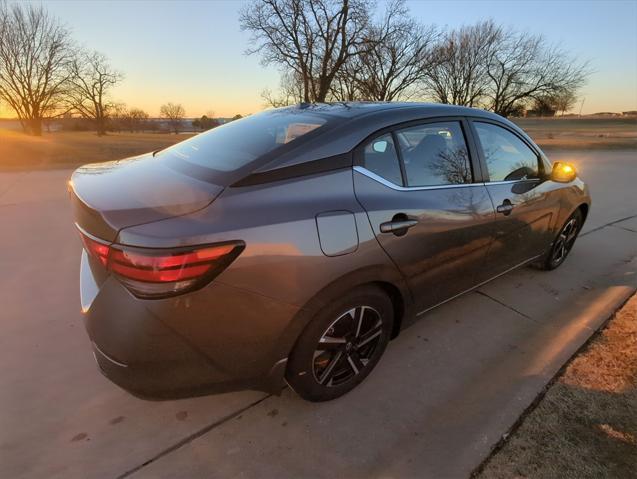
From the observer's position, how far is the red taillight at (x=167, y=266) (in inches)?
57.4

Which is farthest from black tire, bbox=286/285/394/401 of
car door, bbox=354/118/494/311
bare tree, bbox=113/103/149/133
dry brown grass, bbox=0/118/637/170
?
bare tree, bbox=113/103/149/133

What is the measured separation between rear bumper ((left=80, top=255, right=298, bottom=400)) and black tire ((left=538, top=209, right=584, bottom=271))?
3.17 meters

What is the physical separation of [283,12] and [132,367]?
2997 centimetres

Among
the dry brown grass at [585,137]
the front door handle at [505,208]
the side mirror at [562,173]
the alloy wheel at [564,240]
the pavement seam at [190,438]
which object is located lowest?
the pavement seam at [190,438]

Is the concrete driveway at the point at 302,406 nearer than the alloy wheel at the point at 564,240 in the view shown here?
Yes

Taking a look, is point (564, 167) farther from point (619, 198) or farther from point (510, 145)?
point (619, 198)

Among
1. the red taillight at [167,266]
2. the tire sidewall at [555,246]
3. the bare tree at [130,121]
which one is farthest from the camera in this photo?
the bare tree at [130,121]

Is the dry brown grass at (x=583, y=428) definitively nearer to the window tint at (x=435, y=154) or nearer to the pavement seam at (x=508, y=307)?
the pavement seam at (x=508, y=307)

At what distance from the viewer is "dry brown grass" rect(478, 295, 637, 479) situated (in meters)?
1.77

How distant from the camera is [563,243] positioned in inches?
155

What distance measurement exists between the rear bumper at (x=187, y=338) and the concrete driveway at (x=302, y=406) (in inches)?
14.6

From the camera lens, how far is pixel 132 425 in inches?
79.3

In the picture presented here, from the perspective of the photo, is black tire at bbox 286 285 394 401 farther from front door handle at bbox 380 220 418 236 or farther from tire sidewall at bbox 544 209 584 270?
tire sidewall at bbox 544 209 584 270

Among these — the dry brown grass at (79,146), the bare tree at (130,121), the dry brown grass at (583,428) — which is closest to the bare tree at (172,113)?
the bare tree at (130,121)
